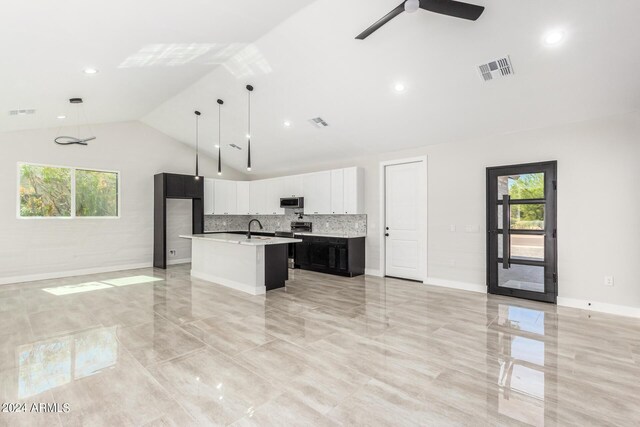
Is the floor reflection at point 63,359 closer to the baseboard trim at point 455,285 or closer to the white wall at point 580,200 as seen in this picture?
the baseboard trim at point 455,285

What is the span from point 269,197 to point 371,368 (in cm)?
635

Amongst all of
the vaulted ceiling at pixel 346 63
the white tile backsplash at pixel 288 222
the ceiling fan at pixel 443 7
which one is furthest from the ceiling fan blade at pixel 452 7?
the white tile backsplash at pixel 288 222

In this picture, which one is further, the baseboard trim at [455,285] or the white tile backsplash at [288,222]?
the white tile backsplash at [288,222]

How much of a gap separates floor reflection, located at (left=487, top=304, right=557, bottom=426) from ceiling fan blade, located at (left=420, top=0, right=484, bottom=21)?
2.94m

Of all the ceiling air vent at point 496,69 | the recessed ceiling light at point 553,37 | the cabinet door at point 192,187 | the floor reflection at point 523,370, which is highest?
the recessed ceiling light at point 553,37

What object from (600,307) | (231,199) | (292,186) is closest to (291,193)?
(292,186)

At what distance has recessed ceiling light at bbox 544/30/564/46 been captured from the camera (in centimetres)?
311

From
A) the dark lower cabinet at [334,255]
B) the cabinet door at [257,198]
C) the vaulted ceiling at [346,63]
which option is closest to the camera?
the vaulted ceiling at [346,63]

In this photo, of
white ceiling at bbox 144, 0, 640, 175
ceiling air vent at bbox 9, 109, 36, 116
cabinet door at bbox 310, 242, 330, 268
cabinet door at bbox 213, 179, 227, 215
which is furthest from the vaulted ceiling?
cabinet door at bbox 213, 179, 227, 215

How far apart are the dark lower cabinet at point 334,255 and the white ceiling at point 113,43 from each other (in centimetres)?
390

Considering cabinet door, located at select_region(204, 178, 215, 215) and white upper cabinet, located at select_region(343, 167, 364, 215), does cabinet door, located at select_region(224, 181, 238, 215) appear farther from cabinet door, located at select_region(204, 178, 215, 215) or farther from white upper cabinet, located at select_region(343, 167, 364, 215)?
white upper cabinet, located at select_region(343, 167, 364, 215)

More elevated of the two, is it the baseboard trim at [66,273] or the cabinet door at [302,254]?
the cabinet door at [302,254]

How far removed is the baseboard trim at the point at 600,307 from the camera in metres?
3.98

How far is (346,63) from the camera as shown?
419cm
